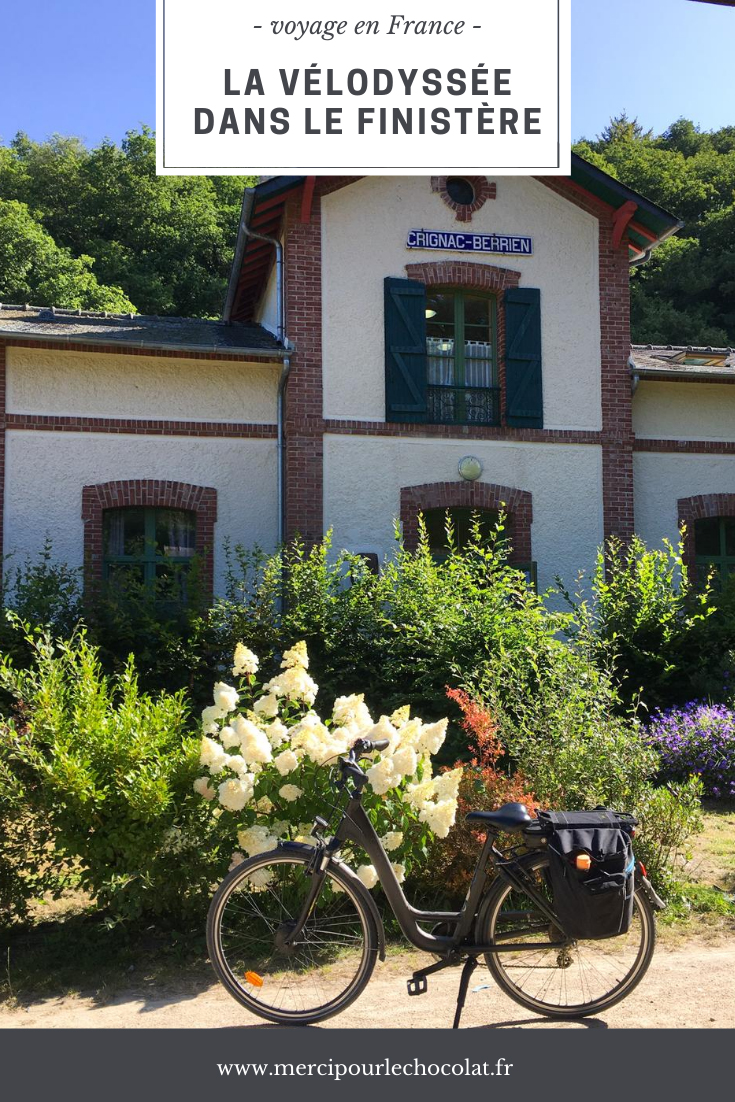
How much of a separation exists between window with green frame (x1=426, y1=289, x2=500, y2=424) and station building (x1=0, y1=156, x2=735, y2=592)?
0.03 meters

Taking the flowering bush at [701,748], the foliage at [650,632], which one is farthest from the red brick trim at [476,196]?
the flowering bush at [701,748]

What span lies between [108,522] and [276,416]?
8.41 feet

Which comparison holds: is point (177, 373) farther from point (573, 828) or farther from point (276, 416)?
point (573, 828)

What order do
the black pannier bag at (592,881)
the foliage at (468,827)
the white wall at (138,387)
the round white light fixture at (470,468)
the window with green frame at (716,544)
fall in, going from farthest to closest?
the window with green frame at (716,544) → the round white light fixture at (470,468) → the white wall at (138,387) → the foliage at (468,827) → the black pannier bag at (592,881)

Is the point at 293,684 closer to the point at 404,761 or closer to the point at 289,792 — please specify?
the point at 289,792

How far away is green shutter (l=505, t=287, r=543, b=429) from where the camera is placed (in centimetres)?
1434

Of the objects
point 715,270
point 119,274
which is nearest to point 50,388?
point 119,274

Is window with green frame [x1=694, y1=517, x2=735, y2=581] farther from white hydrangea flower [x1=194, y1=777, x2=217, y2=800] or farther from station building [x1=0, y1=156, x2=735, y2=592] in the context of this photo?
white hydrangea flower [x1=194, y1=777, x2=217, y2=800]

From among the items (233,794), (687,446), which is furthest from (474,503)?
(233,794)

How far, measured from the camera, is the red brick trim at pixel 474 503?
13891 mm

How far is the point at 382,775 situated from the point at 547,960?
3.66 ft

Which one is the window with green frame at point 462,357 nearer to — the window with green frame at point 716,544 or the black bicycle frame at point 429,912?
the window with green frame at point 716,544

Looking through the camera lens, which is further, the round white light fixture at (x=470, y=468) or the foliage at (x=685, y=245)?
the foliage at (x=685, y=245)

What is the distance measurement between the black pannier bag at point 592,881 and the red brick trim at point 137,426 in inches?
403
